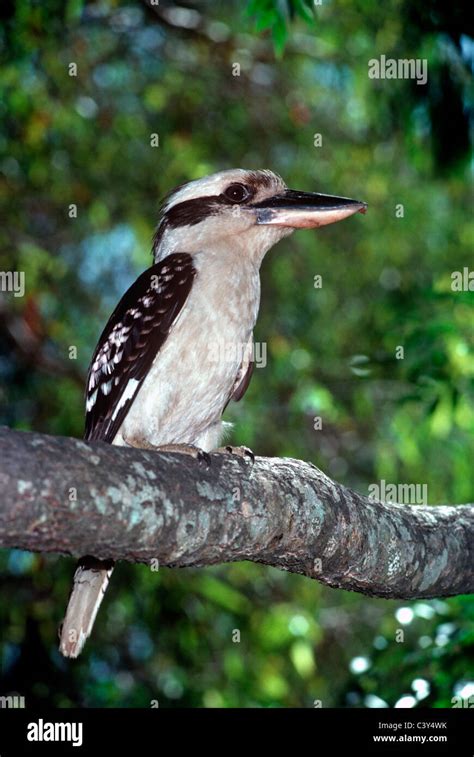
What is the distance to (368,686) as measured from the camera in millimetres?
2486

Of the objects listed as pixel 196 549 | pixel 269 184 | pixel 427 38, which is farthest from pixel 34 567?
pixel 427 38

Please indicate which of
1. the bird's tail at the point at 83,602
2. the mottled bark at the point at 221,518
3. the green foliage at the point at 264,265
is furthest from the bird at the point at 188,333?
the green foliage at the point at 264,265

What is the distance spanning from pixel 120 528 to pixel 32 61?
9.87ft

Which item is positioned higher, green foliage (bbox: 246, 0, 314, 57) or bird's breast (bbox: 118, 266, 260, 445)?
green foliage (bbox: 246, 0, 314, 57)

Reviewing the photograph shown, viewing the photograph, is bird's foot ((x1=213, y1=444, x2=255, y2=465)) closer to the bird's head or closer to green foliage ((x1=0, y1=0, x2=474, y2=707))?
the bird's head

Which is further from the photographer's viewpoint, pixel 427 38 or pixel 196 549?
pixel 427 38

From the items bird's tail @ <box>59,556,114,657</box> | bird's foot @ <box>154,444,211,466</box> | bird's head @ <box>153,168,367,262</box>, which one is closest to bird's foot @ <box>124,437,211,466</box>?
bird's foot @ <box>154,444,211,466</box>

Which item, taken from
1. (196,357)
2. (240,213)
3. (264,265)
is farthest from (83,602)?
(264,265)

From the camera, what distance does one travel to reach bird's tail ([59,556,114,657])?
6.82 ft

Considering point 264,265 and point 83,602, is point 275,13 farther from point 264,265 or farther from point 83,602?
point 83,602

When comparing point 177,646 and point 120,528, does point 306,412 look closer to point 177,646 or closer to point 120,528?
point 177,646

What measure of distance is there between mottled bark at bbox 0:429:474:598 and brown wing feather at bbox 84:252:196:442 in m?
0.42

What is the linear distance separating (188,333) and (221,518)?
69cm

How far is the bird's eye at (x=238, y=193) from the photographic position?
2.51 metres
